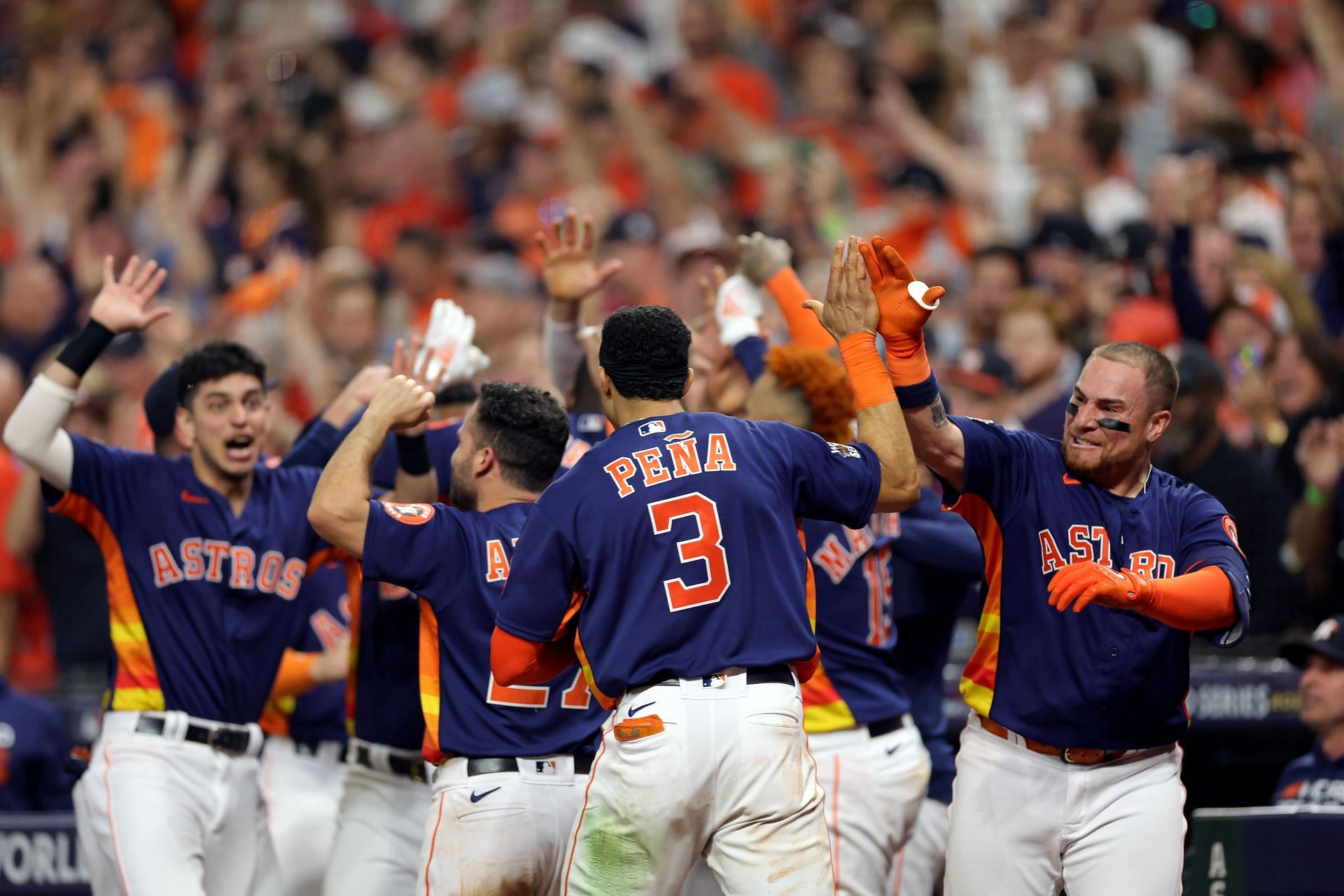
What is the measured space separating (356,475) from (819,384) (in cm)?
167

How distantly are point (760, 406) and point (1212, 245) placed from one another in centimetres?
409

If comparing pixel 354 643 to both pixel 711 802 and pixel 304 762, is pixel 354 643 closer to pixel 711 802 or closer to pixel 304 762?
pixel 304 762

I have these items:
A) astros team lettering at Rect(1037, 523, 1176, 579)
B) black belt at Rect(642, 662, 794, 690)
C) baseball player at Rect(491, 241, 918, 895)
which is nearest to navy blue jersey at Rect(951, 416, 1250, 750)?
astros team lettering at Rect(1037, 523, 1176, 579)

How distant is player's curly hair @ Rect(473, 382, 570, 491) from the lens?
541 centimetres

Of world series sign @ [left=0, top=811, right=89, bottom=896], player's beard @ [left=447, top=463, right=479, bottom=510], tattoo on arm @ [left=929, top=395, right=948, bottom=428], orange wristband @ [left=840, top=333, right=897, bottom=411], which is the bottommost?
world series sign @ [left=0, top=811, right=89, bottom=896]

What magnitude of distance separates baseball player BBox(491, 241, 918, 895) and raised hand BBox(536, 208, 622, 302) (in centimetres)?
186

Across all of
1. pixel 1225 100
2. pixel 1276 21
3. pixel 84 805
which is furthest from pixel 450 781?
pixel 1276 21

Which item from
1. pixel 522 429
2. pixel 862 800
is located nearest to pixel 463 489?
pixel 522 429

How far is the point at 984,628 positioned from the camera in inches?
210

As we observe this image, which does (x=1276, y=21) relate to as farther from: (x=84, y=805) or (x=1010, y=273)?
(x=84, y=805)

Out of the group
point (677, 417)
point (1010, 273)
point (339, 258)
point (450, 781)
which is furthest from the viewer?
point (339, 258)

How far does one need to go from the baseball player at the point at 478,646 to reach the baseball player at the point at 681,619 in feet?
1.67

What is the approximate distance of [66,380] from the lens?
19.4 feet

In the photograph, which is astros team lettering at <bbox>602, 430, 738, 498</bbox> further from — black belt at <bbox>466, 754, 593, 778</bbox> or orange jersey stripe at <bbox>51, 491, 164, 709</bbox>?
orange jersey stripe at <bbox>51, 491, 164, 709</bbox>
